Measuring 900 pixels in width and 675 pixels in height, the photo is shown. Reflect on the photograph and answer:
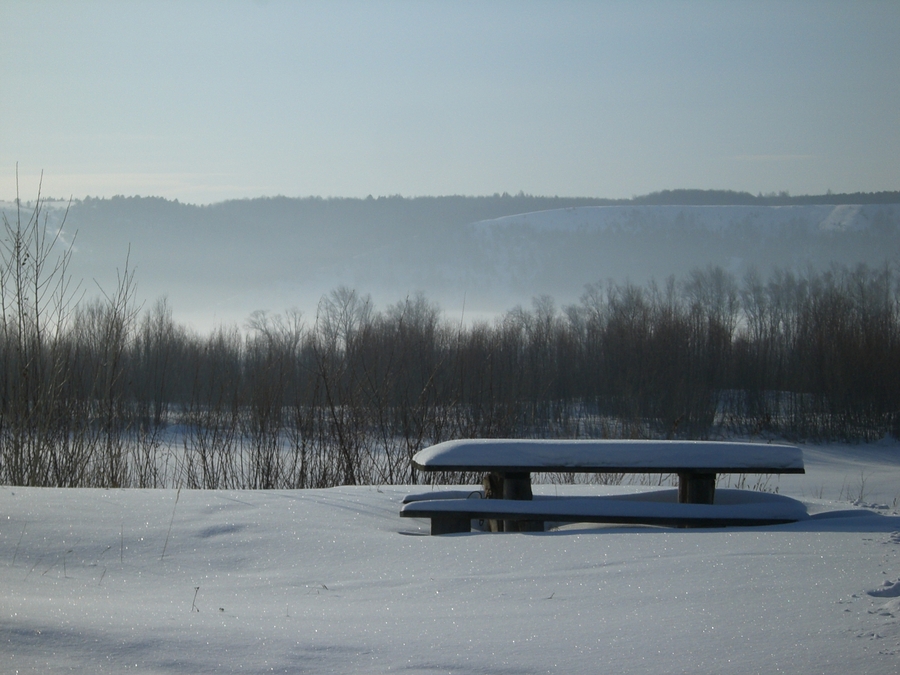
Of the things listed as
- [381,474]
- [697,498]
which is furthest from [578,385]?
[697,498]

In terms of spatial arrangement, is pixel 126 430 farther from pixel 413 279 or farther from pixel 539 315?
pixel 413 279

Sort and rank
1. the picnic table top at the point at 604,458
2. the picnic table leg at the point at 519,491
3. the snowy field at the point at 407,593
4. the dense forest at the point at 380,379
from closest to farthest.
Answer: the snowy field at the point at 407,593 → the picnic table top at the point at 604,458 → the picnic table leg at the point at 519,491 → the dense forest at the point at 380,379

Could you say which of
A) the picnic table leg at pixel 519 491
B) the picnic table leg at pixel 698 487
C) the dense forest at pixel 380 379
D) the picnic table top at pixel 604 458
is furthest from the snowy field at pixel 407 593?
the dense forest at pixel 380 379

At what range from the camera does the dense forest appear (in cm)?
681

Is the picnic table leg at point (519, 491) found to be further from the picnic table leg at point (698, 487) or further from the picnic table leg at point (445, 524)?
the picnic table leg at point (698, 487)

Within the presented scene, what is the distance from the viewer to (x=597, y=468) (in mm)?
4359

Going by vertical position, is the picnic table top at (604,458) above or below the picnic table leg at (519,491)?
above

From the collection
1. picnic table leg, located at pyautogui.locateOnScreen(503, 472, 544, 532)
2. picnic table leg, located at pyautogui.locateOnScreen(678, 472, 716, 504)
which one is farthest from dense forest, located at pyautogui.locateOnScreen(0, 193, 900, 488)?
picnic table leg, located at pyautogui.locateOnScreen(678, 472, 716, 504)

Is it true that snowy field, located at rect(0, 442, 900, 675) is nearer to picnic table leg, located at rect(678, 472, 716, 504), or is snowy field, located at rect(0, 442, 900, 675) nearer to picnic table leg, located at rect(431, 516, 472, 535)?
picnic table leg, located at rect(431, 516, 472, 535)

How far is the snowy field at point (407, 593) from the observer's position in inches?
84.9

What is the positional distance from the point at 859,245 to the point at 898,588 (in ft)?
253

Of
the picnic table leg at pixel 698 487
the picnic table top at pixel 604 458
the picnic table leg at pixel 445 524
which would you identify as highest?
the picnic table top at pixel 604 458

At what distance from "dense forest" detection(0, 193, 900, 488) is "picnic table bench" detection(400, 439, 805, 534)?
10.9 ft

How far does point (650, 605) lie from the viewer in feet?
8.70
